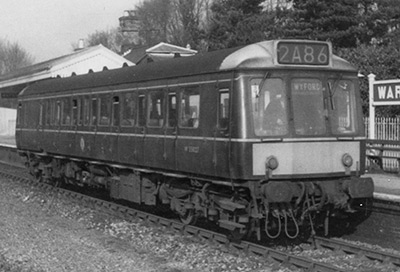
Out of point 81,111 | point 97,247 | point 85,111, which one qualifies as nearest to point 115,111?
point 85,111

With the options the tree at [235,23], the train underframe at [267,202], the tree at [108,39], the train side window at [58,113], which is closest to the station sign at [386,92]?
the train underframe at [267,202]

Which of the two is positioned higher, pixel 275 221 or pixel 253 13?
pixel 253 13

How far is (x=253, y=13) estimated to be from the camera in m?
40.3

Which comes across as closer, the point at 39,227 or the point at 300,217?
the point at 300,217

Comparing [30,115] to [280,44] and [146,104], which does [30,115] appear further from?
[280,44]

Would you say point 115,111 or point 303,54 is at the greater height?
point 303,54

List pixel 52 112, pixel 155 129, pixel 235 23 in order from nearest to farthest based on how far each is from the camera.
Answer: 1. pixel 155 129
2. pixel 52 112
3. pixel 235 23

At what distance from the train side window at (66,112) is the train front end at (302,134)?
7.79m

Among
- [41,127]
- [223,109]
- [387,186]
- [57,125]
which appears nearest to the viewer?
[223,109]

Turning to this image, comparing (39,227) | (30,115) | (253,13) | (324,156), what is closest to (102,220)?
(39,227)

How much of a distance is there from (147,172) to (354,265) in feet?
15.8

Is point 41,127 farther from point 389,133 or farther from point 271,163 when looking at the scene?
point 271,163

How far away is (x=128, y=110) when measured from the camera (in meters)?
13.4

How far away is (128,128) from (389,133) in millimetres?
7606
